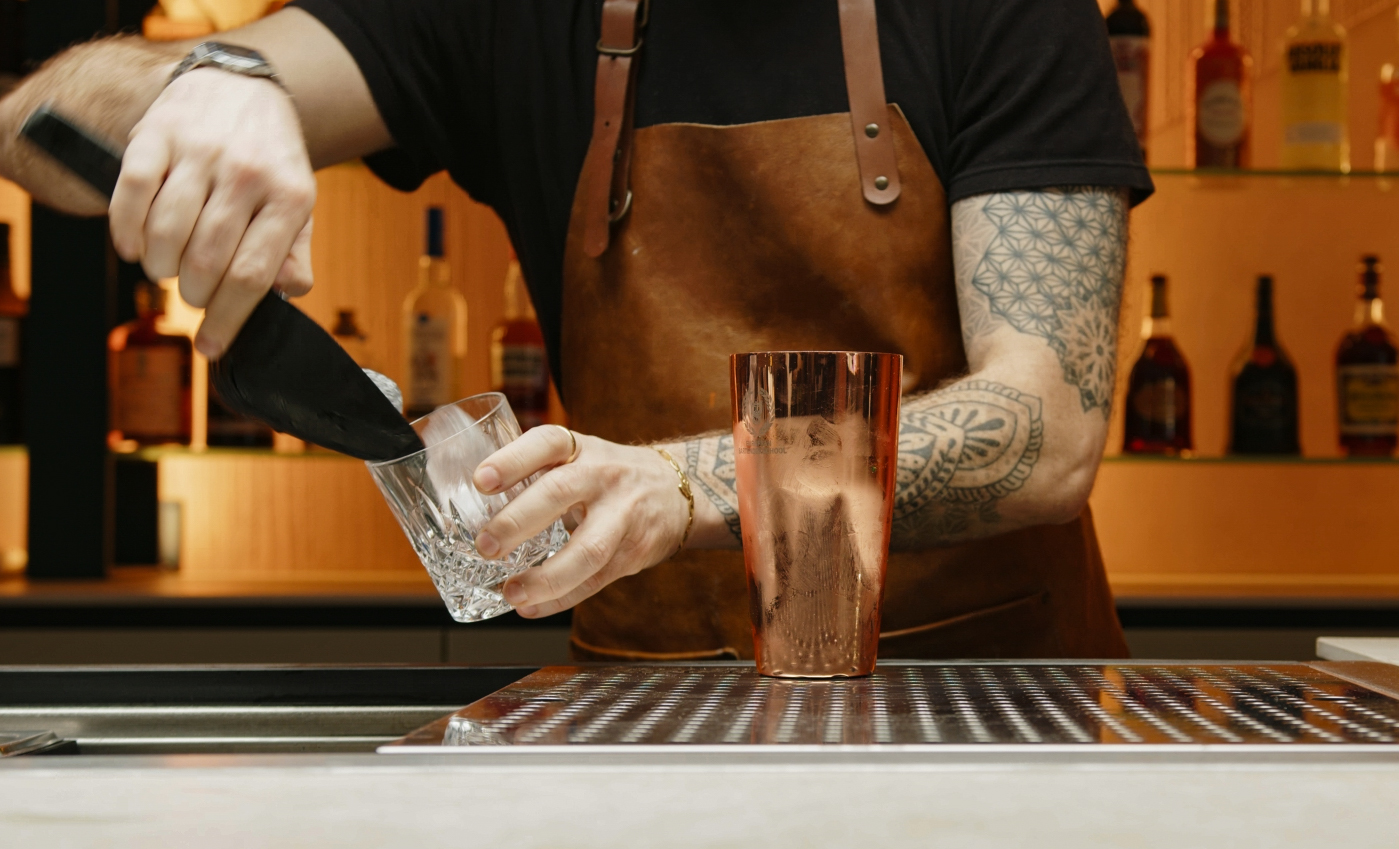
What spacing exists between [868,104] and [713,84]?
0.14 m

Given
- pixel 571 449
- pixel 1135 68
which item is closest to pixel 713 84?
pixel 571 449

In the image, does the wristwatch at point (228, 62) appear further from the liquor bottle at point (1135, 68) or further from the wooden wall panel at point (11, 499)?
the wooden wall panel at point (11, 499)

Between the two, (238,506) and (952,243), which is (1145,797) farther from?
(238,506)

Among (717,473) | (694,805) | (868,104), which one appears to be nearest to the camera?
(694,805)

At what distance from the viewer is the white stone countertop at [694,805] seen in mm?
325

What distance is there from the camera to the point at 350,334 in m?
1.95

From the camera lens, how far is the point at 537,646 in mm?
1701

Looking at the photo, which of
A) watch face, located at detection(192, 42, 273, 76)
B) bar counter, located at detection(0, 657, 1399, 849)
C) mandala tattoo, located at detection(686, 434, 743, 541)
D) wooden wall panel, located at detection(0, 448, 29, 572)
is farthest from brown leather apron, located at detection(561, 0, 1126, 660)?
wooden wall panel, located at detection(0, 448, 29, 572)

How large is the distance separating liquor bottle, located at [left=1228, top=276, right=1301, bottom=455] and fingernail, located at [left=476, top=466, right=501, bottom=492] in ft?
5.25

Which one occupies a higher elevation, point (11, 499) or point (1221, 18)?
point (1221, 18)

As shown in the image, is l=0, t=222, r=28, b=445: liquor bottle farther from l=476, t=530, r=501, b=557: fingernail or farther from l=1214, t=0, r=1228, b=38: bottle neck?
l=1214, t=0, r=1228, b=38: bottle neck

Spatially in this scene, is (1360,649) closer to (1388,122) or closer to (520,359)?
(520,359)

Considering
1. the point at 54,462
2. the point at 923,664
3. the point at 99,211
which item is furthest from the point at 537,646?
the point at 923,664

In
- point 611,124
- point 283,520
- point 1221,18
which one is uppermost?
point 1221,18
